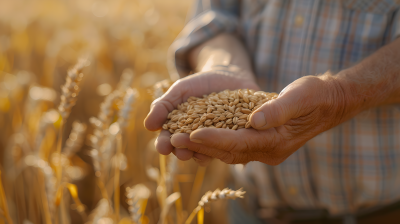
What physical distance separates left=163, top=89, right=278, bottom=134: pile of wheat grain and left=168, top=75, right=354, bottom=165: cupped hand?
0.09 metres

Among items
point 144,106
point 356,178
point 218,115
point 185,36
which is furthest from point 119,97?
point 356,178

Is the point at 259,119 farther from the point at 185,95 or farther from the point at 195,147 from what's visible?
the point at 185,95

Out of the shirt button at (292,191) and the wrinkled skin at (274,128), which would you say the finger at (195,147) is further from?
the shirt button at (292,191)

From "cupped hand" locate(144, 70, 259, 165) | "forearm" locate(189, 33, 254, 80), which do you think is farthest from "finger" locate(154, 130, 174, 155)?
"forearm" locate(189, 33, 254, 80)

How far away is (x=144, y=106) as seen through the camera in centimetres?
162

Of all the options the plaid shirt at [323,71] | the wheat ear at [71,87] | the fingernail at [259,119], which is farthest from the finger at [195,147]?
the plaid shirt at [323,71]

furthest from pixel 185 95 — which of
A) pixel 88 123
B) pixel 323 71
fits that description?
pixel 88 123

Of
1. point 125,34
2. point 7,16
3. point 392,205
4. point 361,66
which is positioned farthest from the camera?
point 7,16

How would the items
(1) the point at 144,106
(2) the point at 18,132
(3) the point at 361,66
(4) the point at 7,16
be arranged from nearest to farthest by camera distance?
(3) the point at 361,66 < (2) the point at 18,132 < (1) the point at 144,106 < (4) the point at 7,16

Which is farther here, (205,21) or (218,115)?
(205,21)

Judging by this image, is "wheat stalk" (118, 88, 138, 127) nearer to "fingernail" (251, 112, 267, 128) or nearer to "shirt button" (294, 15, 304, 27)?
"fingernail" (251, 112, 267, 128)

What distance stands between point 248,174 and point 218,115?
0.49 m

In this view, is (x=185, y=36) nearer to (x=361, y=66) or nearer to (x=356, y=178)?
(x=361, y=66)

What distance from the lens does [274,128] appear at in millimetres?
722
